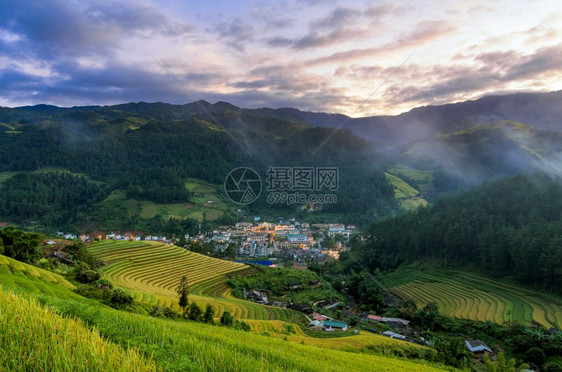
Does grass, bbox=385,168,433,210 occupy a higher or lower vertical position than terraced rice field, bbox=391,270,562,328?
higher

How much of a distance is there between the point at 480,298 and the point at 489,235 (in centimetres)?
930

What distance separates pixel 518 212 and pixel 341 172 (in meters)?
65.0

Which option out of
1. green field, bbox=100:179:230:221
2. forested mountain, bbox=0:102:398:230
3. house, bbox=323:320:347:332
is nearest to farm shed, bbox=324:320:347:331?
house, bbox=323:320:347:332

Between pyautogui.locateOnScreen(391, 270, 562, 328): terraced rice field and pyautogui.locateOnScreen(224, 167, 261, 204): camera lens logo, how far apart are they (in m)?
59.1

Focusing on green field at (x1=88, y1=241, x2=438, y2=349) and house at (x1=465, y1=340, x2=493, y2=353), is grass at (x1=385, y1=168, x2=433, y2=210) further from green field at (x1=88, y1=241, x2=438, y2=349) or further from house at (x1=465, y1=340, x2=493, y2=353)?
house at (x1=465, y1=340, x2=493, y2=353)

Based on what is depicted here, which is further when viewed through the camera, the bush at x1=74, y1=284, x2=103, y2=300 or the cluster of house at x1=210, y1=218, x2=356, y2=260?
the cluster of house at x1=210, y1=218, x2=356, y2=260

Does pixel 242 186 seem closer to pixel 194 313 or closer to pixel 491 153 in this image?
pixel 194 313

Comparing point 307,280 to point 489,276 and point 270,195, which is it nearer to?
point 489,276

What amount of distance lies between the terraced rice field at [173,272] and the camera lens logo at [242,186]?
45.8m

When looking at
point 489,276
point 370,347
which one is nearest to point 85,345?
point 370,347

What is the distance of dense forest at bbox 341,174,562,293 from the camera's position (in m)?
27.0

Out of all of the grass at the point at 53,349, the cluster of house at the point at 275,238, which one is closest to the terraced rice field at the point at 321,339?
A: the grass at the point at 53,349

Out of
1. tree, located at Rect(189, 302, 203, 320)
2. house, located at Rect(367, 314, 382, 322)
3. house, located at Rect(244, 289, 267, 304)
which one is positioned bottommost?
house, located at Rect(244, 289, 267, 304)

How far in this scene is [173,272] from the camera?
3144 cm
